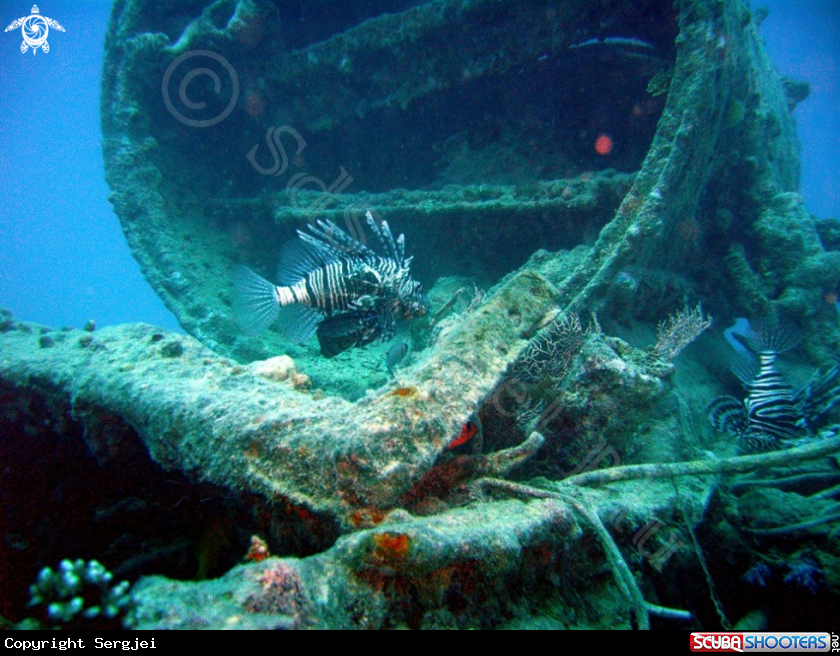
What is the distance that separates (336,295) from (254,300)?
0.82 metres

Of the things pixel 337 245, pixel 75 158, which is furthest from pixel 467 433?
pixel 75 158

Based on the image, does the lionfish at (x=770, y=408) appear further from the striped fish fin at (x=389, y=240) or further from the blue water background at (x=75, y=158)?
the blue water background at (x=75, y=158)

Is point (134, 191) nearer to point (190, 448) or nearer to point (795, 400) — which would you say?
point (190, 448)

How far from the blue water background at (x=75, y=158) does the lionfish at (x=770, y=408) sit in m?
38.4

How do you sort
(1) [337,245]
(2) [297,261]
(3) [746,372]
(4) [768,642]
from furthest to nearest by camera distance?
(3) [746,372] → (2) [297,261] → (1) [337,245] → (4) [768,642]

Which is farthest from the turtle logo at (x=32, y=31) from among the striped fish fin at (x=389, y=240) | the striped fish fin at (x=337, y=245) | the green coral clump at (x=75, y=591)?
the green coral clump at (x=75, y=591)

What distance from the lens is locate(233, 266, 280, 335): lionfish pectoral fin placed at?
11.2ft

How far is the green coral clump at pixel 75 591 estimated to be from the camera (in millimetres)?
1177

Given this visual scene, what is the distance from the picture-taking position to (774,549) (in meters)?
2.11

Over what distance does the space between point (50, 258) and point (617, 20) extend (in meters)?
159

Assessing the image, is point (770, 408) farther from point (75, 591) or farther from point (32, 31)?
point (32, 31)

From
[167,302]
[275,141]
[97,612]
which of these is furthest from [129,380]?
[275,141]

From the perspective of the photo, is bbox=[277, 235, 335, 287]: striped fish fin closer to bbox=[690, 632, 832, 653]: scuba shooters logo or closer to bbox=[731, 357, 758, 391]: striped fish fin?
bbox=[690, 632, 832, 653]: scuba shooters logo

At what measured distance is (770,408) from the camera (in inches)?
138
